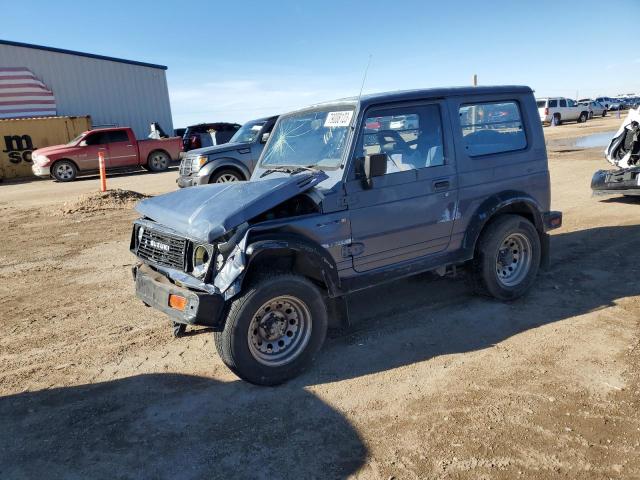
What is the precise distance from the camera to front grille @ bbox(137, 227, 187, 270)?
367cm

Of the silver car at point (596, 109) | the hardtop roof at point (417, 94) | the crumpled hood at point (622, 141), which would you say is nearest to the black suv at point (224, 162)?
the hardtop roof at point (417, 94)

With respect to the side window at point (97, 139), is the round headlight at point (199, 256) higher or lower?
lower

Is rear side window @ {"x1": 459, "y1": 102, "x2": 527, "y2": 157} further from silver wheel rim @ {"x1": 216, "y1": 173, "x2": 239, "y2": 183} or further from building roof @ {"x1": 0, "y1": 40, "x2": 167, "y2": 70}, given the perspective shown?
building roof @ {"x1": 0, "y1": 40, "x2": 167, "y2": 70}

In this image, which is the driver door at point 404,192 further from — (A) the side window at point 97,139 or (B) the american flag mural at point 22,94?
(B) the american flag mural at point 22,94

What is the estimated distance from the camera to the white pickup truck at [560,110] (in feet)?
115

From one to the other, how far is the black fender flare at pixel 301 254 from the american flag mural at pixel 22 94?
90.7 ft

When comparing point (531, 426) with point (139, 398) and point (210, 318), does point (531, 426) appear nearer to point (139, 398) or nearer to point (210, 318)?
point (210, 318)

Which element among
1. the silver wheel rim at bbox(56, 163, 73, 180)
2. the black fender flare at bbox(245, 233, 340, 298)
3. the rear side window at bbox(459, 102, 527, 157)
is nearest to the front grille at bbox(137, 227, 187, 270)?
the black fender flare at bbox(245, 233, 340, 298)

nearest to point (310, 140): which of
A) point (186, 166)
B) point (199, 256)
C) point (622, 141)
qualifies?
point (199, 256)

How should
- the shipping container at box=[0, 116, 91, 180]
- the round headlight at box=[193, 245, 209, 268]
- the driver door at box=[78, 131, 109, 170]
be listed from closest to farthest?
the round headlight at box=[193, 245, 209, 268], the driver door at box=[78, 131, 109, 170], the shipping container at box=[0, 116, 91, 180]

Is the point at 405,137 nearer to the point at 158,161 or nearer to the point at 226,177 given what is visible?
the point at 226,177

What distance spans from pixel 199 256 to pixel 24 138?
21.6 meters

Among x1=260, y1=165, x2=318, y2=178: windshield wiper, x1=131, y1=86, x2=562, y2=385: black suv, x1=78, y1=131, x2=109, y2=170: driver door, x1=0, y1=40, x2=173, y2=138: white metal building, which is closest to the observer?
x1=131, y1=86, x2=562, y2=385: black suv

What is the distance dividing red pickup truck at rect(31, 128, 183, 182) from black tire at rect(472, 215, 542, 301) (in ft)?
53.4
